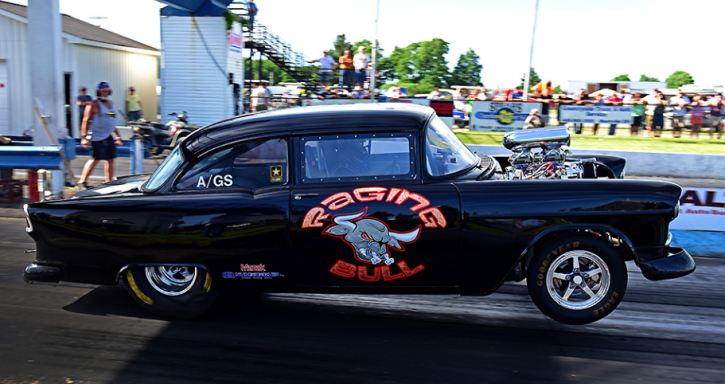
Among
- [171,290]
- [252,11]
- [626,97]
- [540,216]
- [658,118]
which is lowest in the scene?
[171,290]

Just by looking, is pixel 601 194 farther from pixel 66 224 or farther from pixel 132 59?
pixel 132 59

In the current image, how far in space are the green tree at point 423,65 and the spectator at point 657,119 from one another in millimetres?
63050

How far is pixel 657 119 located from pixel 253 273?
17.7 meters

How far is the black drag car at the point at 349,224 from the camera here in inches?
150

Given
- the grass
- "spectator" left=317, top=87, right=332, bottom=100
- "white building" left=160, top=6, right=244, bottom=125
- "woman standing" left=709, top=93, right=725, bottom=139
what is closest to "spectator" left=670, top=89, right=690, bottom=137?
the grass

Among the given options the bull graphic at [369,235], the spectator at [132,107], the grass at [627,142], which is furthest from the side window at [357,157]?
the spectator at [132,107]

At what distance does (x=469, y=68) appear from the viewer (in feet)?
286

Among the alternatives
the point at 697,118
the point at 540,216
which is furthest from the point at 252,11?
the point at 540,216

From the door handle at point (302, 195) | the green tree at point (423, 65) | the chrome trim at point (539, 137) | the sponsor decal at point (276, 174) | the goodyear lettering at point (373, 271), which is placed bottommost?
the goodyear lettering at point (373, 271)

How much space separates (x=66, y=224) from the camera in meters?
4.13

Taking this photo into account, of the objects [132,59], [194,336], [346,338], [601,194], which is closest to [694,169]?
[601,194]

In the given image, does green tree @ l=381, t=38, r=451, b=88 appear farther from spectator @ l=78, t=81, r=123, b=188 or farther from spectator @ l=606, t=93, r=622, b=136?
spectator @ l=78, t=81, r=123, b=188

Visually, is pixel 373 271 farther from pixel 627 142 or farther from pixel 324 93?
pixel 324 93

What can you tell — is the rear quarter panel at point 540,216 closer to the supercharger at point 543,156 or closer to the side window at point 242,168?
the supercharger at point 543,156
